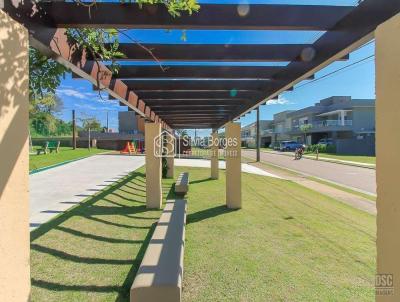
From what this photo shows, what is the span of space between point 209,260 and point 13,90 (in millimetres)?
4037

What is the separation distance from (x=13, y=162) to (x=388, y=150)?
7.33 feet

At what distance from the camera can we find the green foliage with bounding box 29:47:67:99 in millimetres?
3053

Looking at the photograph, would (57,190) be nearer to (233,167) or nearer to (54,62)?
(233,167)

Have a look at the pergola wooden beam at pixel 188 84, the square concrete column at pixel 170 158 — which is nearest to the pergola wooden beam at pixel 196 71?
the pergola wooden beam at pixel 188 84

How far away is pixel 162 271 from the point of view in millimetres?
3305

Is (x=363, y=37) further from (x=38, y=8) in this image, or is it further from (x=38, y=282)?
(x=38, y=282)

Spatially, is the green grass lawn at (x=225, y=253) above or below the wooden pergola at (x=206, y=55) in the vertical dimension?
below

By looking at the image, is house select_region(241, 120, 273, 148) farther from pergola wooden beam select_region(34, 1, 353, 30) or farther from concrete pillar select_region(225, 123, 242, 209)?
pergola wooden beam select_region(34, 1, 353, 30)

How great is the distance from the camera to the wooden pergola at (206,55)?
1687 mm

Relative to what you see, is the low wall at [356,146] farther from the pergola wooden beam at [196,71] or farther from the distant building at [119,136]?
the pergola wooden beam at [196,71]

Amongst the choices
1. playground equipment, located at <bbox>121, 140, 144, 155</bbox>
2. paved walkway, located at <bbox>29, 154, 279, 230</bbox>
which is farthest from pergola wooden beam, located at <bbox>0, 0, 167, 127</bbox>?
playground equipment, located at <bbox>121, 140, 144, 155</bbox>

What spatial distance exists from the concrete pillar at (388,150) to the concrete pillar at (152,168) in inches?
292

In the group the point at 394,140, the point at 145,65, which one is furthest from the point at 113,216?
the point at 394,140

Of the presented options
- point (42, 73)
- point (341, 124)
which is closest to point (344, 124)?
point (341, 124)
